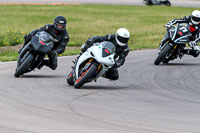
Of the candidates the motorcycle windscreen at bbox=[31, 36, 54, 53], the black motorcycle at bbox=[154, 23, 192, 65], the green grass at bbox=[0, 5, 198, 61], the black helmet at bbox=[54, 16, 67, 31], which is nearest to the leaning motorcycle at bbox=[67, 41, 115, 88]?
the motorcycle windscreen at bbox=[31, 36, 54, 53]

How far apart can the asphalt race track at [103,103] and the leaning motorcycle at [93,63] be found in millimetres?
261

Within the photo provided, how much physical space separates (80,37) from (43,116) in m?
21.3

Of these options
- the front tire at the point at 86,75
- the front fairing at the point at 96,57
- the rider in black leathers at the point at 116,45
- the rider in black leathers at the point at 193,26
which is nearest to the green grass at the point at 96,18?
the rider in black leathers at the point at 193,26

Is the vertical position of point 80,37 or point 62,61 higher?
point 62,61

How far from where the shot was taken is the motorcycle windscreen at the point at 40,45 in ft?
40.7

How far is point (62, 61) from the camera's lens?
16953 mm

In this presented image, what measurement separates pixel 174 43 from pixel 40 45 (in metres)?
5.25

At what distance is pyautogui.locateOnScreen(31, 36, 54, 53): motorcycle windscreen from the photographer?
488 inches

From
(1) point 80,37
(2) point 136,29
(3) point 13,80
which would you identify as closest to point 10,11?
(2) point 136,29

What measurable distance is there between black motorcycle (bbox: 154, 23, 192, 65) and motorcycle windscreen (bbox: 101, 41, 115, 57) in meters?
5.43

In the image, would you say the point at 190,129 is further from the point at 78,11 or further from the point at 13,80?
the point at 78,11

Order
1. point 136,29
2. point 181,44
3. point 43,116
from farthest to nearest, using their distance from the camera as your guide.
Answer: point 136,29 < point 181,44 < point 43,116

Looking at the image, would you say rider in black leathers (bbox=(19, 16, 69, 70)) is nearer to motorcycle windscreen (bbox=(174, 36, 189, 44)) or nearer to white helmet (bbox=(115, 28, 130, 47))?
white helmet (bbox=(115, 28, 130, 47))

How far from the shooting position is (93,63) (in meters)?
10.8
